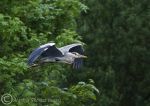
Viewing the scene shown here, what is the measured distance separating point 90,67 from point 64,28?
7.69 m

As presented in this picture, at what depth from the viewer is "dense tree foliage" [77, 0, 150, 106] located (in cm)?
1332

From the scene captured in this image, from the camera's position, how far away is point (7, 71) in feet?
16.9

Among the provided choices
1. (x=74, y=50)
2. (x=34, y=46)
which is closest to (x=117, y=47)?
(x=34, y=46)

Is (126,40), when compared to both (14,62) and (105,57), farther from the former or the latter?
(14,62)

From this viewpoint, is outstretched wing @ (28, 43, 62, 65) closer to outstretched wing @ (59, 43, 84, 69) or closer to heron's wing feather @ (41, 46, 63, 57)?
heron's wing feather @ (41, 46, 63, 57)

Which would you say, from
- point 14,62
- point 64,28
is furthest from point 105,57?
point 14,62

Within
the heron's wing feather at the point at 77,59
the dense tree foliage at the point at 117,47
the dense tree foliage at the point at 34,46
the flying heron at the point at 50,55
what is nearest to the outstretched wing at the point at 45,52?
the flying heron at the point at 50,55

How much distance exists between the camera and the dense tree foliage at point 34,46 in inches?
205

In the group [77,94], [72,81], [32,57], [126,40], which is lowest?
[72,81]

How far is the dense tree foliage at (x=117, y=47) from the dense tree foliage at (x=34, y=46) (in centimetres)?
695

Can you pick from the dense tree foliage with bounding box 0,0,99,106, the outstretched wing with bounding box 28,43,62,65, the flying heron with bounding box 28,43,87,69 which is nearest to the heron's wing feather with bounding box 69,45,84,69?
the flying heron with bounding box 28,43,87,69

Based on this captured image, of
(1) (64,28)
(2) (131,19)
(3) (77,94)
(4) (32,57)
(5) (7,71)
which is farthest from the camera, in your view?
(2) (131,19)

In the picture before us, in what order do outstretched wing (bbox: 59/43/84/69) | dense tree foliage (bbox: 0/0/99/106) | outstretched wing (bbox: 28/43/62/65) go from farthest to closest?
1. dense tree foliage (bbox: 0/0/99/106)
2. outstretched wing (bbox: 59/43/84/69)
3. outstretched wing (bbox: 28/43/62/65)

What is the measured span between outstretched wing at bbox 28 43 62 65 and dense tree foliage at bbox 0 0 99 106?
0.86m
